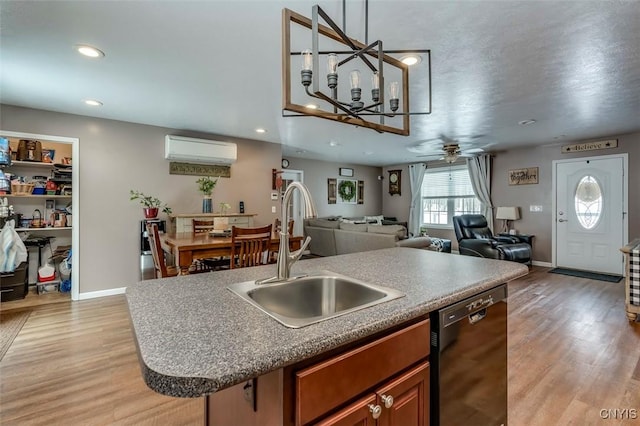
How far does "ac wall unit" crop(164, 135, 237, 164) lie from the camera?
4.41 meters

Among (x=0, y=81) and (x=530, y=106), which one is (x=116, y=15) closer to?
(x=0, y=81)

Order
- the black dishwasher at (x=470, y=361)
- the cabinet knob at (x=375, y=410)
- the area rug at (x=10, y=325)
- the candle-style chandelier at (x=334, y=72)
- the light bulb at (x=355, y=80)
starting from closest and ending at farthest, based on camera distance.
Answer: the cabinet knob at (x=375, y=410), the black dishwasher at (x=470, y=361), the candle-style chandelier at (x=334, y=72), the light bulb at (x=355, y=80), the area rug at (x=10, y=325)

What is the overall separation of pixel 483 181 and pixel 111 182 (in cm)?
701

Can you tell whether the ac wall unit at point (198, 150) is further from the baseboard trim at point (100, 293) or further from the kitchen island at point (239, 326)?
the kitchen island at point (239, 326)

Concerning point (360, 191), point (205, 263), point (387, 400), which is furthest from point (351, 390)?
point (360, 191)

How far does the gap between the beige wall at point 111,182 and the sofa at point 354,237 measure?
260cm

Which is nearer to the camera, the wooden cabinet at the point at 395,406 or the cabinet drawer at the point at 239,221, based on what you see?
the wooden cabinet at the point at 395,406

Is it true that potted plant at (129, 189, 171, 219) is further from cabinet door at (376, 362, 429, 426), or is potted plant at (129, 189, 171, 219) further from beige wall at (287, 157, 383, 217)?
cabinet door at (376, 362, 429, 426)

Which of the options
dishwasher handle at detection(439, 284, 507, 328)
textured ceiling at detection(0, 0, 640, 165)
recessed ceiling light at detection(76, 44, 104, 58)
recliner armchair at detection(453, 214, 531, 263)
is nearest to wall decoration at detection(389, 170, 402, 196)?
recliner armchair at detection(453, 214, 531, 263)

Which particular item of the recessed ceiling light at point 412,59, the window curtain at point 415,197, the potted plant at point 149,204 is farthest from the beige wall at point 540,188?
the potted plant at point 149,204

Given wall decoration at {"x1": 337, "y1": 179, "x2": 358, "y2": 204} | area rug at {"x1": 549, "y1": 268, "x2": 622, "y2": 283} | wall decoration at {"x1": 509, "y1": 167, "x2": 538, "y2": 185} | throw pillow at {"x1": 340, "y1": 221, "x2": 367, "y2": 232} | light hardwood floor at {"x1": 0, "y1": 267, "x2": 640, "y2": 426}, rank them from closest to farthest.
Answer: light hardwood floor at {"x1": 0, "y1": 267, "x2": 640, "y2": 426}, area rug at {"x1": 549, "y1": 268, "x2": 622, "y2": 283}, throw pillow at {"x1": 340, "y1": 221, "x2": 367, "y2": 232}, wall decoration at {"x1": 509, "y1": 167, "x2": 538, "y2": 185}, wall decoration at {"x1": 337, "y1": 179, "x2": 358, "y2": 204}

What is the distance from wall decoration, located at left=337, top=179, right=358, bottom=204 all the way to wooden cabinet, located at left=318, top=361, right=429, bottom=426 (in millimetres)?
7250

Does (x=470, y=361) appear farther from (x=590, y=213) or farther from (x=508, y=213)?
(x=508, y=213)

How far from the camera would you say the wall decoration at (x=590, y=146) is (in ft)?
16.8
